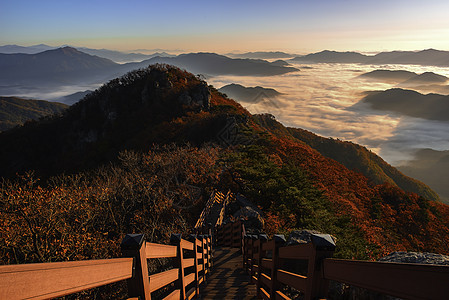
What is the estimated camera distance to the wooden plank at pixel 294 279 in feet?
7.38

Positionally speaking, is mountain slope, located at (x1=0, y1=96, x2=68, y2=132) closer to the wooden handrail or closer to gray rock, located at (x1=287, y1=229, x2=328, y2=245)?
gray rock, located at (x1=287, y1=229, x2=328, y2=245)

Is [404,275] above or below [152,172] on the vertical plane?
above

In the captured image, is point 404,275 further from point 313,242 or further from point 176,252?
point 176,252

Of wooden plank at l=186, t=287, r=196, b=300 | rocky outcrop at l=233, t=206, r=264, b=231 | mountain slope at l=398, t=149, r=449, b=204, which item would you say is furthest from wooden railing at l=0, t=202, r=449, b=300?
mountain slope at l=398, t=149, r=449, b=204

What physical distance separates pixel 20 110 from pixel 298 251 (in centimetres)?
22583

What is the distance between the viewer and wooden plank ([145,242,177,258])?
7.25 ft

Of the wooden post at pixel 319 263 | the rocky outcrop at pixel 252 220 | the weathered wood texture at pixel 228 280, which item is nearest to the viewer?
the wooden post at pixel 319 263

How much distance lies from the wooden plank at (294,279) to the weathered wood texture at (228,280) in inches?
92.4

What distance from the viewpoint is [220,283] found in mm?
6023

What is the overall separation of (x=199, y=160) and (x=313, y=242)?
54.3 feet

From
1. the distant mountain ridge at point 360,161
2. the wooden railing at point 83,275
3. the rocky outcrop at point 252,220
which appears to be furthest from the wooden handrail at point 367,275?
the distant mountain ridge at point 360,161

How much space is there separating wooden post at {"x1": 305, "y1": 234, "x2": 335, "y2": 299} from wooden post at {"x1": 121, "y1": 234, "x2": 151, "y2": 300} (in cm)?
134

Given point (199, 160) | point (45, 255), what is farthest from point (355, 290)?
point (199, 160)

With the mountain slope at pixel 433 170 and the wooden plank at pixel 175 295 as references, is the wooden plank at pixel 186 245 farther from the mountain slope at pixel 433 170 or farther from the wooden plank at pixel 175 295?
the mountain slope at pixel 433 170
